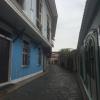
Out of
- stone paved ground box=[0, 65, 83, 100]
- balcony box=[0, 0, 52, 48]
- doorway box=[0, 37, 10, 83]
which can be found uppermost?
balcony box=[0, 0, 52, 48]

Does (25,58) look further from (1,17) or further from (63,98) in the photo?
(63,98)

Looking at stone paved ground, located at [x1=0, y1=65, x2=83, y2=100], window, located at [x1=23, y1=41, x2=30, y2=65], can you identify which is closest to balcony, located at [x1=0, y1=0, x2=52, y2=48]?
window, located at [x1=23, y1=41, x2=30, y2=65]

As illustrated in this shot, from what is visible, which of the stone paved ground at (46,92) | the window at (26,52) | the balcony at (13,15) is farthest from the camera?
the window at (26,52)

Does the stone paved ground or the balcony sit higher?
the balcony

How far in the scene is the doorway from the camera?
27.7 ft

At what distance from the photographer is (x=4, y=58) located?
876 centimetres

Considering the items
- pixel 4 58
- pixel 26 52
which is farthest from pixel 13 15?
pixel 26 52

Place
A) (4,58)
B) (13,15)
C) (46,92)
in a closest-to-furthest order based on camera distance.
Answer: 1. (46,92)
2. (13,15)
3. (4,58)

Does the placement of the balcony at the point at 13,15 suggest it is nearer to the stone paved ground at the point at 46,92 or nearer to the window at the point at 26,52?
the window at the point at 26,52

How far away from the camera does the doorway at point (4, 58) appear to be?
27.7 ft

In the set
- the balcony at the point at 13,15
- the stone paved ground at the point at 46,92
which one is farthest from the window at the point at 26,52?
the stone paved ground at the point at 46,92

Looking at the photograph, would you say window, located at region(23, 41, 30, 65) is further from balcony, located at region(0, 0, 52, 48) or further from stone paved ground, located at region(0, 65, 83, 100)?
stone paved ground, located at region(0, 65, 83, 100)

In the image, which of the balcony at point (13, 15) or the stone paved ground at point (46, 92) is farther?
the balcony at point (13, 15)

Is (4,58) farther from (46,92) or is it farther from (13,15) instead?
(46,92)
